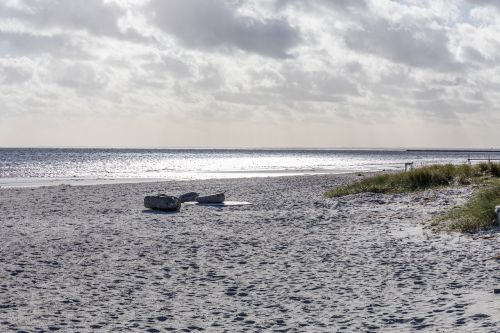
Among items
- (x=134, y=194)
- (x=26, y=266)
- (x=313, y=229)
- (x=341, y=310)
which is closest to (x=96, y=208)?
(x=134, y=194)

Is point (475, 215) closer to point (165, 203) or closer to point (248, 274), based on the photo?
point (248, 274)

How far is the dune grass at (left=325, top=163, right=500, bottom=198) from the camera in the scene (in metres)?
26.5

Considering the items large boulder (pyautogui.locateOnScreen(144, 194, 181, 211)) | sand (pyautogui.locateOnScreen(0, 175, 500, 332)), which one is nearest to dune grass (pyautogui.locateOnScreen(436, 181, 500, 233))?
sand (pyautogui.locateOnScreen(0, 175, 500, 332))

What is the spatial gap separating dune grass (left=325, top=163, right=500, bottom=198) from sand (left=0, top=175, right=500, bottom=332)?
229 inches

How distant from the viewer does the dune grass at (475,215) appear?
1470 cm

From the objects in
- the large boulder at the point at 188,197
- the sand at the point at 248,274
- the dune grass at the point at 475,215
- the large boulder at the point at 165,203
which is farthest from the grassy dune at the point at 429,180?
the large boulder at the point at 165,203

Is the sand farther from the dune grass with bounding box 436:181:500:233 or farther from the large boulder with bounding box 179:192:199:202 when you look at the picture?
the large boulder with bounding box 179:192:199:202

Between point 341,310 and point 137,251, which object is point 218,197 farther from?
point 341,310

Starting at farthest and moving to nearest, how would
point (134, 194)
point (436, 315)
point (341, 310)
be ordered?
1. point (134, 194)
2. point (341, 310)
3. point (436, 315)

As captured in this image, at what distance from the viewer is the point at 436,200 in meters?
21.5

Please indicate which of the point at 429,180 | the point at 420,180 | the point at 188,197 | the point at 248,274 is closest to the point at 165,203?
the point at 188,197

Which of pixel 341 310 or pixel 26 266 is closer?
pixel 341 310

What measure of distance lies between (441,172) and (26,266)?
21.1 m

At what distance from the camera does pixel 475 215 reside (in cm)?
1518
